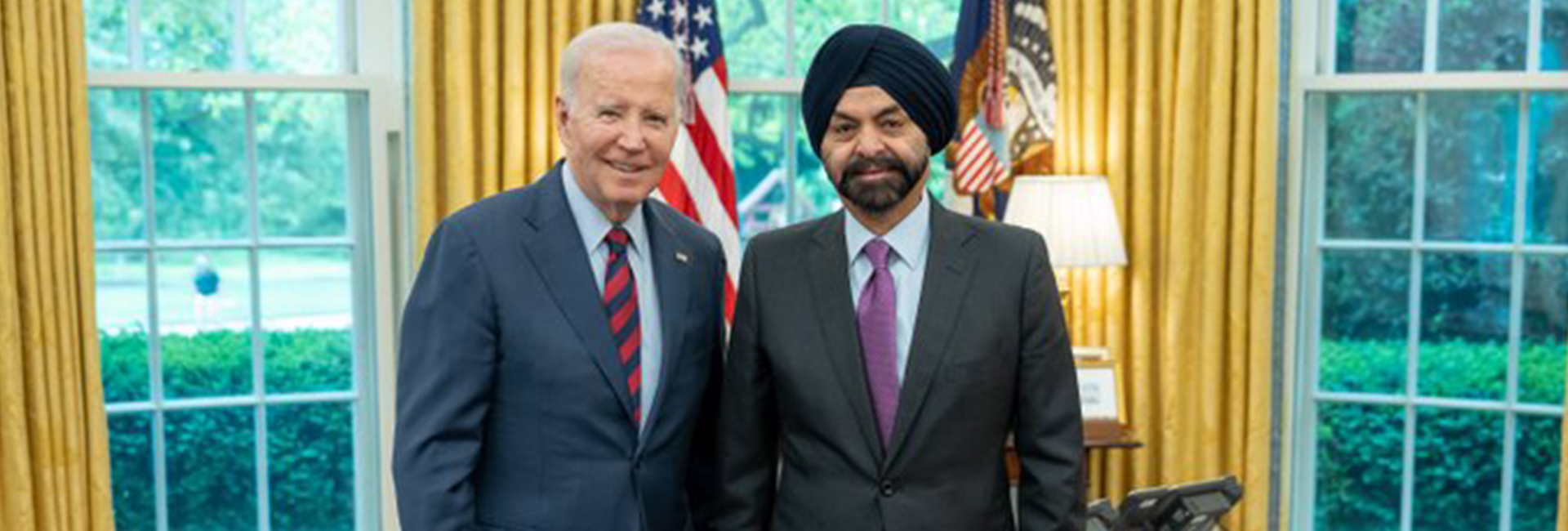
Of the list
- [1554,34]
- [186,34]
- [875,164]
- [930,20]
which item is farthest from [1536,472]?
[186,34]

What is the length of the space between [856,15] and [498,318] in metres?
2.55

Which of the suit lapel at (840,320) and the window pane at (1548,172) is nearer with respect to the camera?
the suit lapel at (840,320)

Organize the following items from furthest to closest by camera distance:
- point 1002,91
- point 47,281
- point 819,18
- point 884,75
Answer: point 819,18 < point 1002,91 < point 47,281 < point 884,75

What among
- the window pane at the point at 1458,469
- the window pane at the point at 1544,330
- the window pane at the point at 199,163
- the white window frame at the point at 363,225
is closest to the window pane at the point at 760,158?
the white window frame at the point at 363,225

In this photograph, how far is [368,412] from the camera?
4.02 meters

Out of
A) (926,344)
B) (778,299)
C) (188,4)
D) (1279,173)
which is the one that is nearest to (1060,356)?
(926,344)

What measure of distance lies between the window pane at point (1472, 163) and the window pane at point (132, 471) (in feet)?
11.8

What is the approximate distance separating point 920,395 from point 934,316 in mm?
106

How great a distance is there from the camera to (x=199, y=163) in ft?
12.5

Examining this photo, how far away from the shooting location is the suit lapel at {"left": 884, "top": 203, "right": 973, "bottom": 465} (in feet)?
5.94

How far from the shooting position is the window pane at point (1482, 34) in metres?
3.80

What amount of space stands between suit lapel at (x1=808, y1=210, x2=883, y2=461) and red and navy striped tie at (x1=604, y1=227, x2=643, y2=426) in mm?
250

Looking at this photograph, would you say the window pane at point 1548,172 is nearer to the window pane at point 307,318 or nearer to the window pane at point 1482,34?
the window pane at point 1482,34

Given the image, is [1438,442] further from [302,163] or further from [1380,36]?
[302,163]
